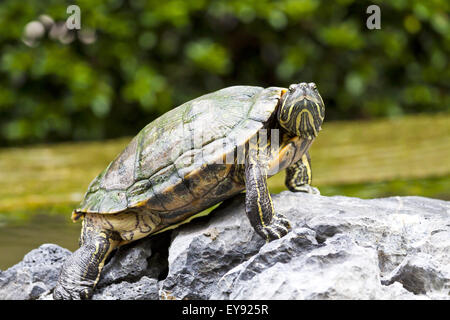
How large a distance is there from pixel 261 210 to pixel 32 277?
813 millimetres

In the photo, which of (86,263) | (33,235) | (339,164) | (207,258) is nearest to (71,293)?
(86,263)

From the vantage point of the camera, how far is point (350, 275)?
1.36 meters

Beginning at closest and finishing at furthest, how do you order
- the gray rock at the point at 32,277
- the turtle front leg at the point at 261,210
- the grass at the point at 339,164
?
the turtle front leg at the point at 261,210 < the gray rock at the point at 32,277 < the grass at the point at 339,164

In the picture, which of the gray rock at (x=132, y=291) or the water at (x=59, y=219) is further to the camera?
the water at (x=59, y=219)

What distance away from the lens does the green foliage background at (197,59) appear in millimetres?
4602

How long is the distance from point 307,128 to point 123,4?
11.3ft

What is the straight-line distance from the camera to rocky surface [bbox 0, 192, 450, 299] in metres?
1.39

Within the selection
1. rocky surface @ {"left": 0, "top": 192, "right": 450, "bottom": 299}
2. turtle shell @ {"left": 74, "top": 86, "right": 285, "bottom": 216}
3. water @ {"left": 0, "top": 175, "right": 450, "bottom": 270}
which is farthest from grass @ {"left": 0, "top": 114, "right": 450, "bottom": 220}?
turtle shell @ {"left": 74, "top": 86, "right": 285, "bottom": 216}

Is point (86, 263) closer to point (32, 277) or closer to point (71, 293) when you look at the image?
point (71, 293)

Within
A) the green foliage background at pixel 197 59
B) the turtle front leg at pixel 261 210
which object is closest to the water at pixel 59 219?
the turtle front leg at pixel 261 210

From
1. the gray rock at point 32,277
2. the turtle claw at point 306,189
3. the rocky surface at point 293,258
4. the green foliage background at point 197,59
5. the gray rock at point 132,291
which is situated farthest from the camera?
the green foliage background at point 197,59

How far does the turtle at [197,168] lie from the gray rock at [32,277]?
0.31 feet

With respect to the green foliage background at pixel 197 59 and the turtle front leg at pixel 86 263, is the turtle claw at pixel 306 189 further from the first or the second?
the green foliage background at pixel 197 59

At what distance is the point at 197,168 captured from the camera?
1.69 metres
